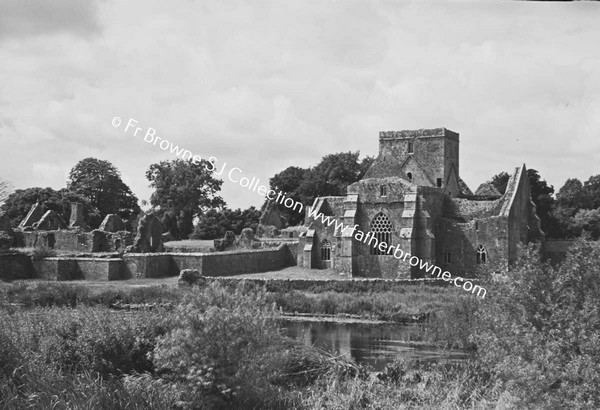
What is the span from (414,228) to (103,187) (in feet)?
142

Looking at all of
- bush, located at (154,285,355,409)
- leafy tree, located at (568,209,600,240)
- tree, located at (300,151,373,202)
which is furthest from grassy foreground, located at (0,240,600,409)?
tree, located at (300,151,373,202)

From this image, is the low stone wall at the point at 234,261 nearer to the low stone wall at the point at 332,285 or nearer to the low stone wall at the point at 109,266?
the low stone wall at the point at 109,266

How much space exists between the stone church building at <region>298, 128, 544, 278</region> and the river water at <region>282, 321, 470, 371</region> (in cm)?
1568

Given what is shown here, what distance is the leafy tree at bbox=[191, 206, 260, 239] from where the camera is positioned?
2943 inches

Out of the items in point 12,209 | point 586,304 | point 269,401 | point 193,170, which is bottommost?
point 269,401

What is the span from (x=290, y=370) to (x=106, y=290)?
1960 cm

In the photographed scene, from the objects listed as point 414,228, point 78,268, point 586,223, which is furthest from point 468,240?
point 586,223

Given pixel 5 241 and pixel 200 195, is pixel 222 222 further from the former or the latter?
pixel 5 241

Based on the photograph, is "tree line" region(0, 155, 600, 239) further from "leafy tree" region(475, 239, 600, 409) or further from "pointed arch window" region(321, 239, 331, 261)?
"leafy tree" region(475, 239, 600, 409)

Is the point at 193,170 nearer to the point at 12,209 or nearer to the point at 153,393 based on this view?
the point at 12,209

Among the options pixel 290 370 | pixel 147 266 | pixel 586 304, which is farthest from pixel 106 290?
pixel 586 304

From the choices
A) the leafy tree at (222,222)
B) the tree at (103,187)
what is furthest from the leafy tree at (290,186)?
the tree at (103,187)

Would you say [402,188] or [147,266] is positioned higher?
[402,188]

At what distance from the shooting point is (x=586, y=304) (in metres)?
13.2
